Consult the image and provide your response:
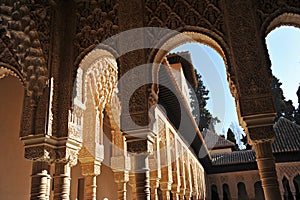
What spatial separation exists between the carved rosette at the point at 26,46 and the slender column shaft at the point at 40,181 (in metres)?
0.97

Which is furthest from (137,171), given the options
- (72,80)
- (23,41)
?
(23,41)

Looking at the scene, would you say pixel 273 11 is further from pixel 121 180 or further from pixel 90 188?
pixel 121 180

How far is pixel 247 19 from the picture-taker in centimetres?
436

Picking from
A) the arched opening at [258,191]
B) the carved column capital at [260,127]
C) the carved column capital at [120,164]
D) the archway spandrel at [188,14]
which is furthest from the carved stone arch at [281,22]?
the arched opening at [258,191]

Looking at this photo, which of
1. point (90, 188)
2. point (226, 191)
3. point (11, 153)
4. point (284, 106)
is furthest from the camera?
point (284, 106)

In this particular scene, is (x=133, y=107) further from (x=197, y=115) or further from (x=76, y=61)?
(x=197, y=115)

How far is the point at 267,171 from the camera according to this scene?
377 centimetres

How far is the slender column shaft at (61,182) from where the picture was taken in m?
4.35

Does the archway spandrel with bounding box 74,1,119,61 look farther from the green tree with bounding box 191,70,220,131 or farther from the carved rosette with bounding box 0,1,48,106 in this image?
the green tree with bounding box 191,70,220,131

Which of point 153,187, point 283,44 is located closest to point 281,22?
point 283,44

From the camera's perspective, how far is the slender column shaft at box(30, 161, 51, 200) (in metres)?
4.07

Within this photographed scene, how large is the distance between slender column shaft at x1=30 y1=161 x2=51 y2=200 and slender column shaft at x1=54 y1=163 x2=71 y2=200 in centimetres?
19

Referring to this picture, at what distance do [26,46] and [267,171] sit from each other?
4.12 metres

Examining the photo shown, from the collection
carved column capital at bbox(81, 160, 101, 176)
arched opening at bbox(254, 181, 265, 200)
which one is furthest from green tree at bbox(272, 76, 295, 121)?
carved column capital at bbox(81, 160, 101, 176)
